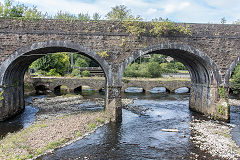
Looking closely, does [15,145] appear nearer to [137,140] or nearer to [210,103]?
[137,140]

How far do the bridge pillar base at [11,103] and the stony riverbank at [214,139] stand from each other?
1465cm

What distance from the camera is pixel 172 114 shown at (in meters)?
20.6

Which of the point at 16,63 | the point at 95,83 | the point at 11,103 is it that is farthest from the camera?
the point at 95,83

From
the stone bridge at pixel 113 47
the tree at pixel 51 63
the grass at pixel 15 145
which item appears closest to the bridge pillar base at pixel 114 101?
the stone bridge at pixel 113 47

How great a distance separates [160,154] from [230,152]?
4003 mm

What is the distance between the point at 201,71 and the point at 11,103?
1772 cm

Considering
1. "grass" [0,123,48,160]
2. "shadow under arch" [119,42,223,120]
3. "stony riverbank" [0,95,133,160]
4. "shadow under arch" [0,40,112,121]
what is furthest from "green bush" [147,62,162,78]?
"grass" [0,123,48,160]

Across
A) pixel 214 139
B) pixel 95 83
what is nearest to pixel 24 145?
pixel 214 139

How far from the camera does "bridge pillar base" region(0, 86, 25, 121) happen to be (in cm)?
1658

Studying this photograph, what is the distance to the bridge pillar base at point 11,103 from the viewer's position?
54.4 feet

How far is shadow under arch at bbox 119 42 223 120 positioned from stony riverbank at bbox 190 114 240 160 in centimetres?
185

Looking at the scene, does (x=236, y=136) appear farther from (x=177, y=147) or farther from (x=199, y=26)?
(x=199, y=26)

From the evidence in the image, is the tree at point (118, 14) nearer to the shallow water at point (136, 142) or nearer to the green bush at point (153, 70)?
the shallow water at point (136, 142)

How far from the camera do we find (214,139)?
13445mm
